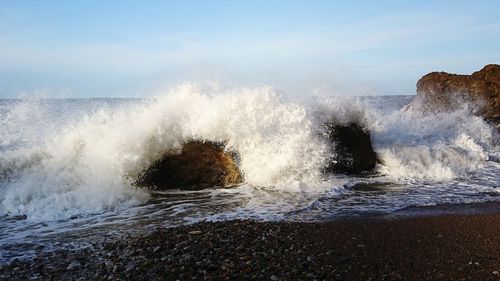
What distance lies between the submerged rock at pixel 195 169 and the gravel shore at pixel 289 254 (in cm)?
277

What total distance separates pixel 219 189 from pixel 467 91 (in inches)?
916

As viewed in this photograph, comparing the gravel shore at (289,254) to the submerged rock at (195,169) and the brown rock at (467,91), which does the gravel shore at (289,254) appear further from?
the brown rock at (467,91)

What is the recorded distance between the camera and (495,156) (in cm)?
1077

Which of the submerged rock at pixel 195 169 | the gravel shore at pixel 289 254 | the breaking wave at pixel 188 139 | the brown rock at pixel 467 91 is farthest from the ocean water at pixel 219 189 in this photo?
the brown rock at pixel 467 91

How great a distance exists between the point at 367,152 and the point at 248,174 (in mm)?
2827

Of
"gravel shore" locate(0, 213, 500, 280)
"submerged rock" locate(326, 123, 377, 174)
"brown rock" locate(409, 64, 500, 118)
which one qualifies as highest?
"brown rock" locate(409, 64, 500, 118)

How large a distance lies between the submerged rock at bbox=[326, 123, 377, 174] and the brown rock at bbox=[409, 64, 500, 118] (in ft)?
54.6

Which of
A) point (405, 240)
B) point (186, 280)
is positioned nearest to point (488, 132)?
point (405, 240)

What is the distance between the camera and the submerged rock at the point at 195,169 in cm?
786

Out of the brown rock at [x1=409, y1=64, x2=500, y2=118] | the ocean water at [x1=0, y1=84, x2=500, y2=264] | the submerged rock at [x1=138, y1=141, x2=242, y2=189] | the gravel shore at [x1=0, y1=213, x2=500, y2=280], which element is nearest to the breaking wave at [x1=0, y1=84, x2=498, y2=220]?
the ocean water at [x1=0, y1=84, x2=500, y2=264]

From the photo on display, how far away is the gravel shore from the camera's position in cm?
358

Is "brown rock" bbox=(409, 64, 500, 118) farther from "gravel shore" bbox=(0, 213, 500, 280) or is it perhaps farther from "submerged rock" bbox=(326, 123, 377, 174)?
"gravel shore" bbox=(0, 213, 500, 280)

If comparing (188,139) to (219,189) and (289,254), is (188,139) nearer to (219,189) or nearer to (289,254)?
(219,189)

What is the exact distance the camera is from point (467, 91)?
25.9 metres
